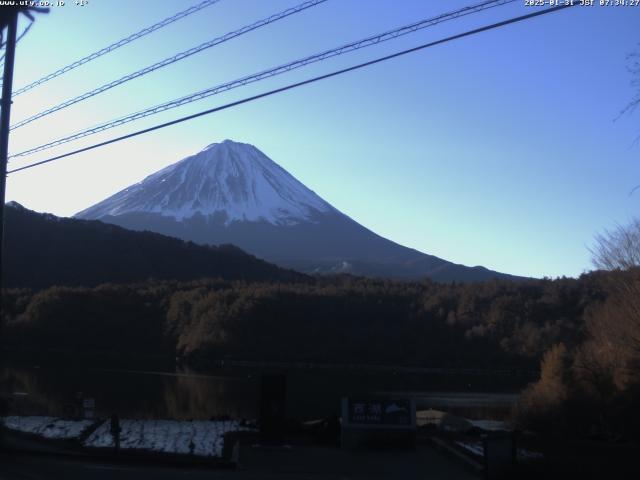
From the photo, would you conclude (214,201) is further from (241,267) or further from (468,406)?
(468,406)

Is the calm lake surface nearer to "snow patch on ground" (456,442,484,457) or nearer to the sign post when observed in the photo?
the sign post

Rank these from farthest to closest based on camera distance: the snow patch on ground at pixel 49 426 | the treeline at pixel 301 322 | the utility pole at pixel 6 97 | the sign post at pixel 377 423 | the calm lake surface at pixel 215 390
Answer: the treeline at pixel 301 322 → the calm lake surface at pixel 215 390 → the snow patch on ground at pixel 49 426 → the sign post at pixel 377 423 → the utility pole at pixel 6 97

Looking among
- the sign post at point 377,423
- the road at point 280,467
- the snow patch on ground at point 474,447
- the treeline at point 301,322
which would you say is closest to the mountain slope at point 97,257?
the treeline at point 301,322

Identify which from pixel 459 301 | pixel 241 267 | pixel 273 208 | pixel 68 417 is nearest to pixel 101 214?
pixel 273 208

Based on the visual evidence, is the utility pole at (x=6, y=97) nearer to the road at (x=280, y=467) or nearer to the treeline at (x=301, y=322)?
the road at (x=280, y=467)

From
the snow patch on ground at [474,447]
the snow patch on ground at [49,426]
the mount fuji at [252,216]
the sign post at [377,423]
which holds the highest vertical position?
the mount fuji at [252,216]

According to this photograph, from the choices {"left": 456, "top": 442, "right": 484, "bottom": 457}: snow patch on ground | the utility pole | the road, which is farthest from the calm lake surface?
the utility pole

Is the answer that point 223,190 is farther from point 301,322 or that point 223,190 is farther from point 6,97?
point 6,97
